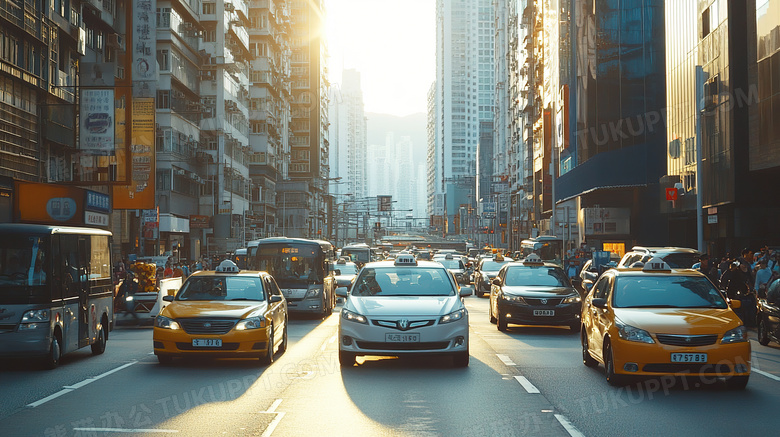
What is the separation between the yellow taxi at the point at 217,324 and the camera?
43.5ft

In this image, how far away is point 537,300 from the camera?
1952cm

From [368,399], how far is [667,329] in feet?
12.3

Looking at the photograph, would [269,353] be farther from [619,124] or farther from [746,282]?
[619,124]

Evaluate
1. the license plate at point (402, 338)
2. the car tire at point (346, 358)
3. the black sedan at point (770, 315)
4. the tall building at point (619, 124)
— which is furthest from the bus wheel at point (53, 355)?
the tall building at point (619, 124)

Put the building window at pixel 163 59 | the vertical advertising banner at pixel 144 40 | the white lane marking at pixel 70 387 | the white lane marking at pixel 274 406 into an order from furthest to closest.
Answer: the building window at pixel 163 59 < the vertical advertising banner at pixel 144 40 < the white lane marking at pixel 70 387 < the white lane marking at pixel 274 406

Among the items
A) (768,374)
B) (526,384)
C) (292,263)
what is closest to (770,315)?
(768,374)

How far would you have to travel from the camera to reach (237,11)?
6931cm

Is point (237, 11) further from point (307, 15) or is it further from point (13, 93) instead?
point (307, 15)

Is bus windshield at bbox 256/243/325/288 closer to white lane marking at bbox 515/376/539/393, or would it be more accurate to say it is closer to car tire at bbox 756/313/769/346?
car tire at bbox 756/313/769/346

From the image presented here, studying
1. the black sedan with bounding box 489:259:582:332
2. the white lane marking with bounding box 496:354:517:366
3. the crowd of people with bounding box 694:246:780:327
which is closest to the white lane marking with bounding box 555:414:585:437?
the white lane marking with bounding box 496:354:517:366

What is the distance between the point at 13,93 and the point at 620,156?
38.2 m

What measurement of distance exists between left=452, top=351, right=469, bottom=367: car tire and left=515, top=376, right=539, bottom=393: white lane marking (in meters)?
1.06

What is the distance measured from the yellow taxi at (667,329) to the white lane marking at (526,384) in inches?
40.1

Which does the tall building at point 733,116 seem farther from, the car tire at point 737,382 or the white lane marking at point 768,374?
the car tire at point 737,382
